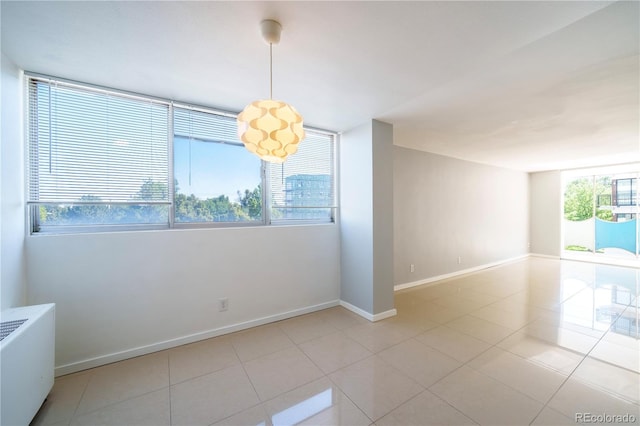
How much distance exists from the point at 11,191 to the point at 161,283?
1.28 metres

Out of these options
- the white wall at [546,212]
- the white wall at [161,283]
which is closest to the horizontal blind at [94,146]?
the white wall at [161,283]

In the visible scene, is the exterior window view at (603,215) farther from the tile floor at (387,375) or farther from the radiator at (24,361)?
the radiator at (24,361)

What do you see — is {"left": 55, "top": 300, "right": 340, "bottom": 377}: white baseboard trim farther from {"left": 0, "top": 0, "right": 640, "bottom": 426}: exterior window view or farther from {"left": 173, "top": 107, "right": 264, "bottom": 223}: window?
{"left": 173, "top": 107, "right": 264, "bottom": 223}: window

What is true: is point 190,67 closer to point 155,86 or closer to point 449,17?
point 155,86

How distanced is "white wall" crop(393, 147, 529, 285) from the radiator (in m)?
4.05

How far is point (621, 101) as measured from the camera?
8.43 ft

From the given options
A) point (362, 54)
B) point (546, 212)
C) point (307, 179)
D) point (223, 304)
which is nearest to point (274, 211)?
point (307, 179)

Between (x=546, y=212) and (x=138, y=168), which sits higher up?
(x=138, y=168)

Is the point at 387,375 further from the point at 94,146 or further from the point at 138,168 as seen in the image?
the point at 94,146

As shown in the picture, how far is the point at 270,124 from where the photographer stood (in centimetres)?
140

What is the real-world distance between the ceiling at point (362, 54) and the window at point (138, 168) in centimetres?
20

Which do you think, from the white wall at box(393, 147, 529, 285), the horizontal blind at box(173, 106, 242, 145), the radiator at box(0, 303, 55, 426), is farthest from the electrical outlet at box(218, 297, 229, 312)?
the white wall at box(393, 147, 529, 285)

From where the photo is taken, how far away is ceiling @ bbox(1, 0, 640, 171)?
1401 mm

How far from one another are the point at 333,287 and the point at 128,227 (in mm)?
2562
